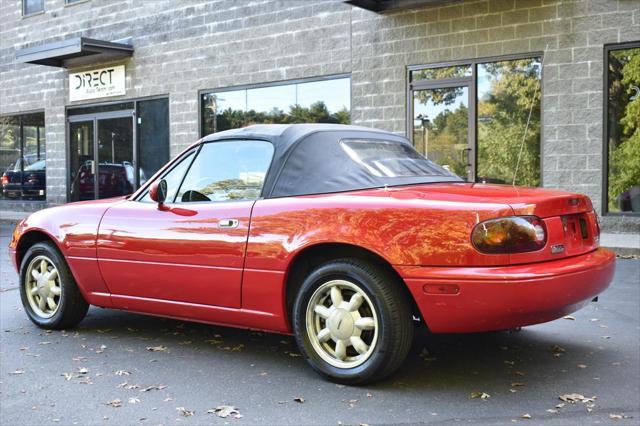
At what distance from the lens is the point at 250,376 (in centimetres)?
415

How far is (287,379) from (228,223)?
1003mm

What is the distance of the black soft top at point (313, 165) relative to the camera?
167 inches

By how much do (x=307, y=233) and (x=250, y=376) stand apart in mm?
907

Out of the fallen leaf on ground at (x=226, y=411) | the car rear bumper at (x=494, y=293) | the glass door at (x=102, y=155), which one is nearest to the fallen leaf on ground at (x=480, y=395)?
the car rear bumper at (x=494, y=293)

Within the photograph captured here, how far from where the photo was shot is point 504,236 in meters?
3.59

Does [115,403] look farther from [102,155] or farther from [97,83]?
[97,83]

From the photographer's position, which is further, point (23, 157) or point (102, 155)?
point (23, 157)

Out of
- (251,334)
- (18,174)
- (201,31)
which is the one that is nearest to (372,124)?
(201,31)

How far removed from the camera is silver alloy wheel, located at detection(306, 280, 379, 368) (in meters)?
3.88

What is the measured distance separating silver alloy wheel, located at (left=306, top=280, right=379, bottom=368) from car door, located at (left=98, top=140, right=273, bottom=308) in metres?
0.55

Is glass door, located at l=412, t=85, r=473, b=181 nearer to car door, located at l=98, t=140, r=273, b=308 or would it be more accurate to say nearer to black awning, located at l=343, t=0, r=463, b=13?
black awning, located at l=343, t=0, r=463, b=13

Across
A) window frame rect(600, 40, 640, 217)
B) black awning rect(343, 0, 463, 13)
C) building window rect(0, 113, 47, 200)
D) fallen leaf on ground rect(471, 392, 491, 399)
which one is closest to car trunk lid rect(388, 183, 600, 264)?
fallen leaf on ground rect(471, 392, 491, 399)

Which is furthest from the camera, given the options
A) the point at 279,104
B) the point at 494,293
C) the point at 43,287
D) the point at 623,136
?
the point at 279,104

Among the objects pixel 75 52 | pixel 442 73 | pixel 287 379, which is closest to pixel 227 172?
pixel 287 379
